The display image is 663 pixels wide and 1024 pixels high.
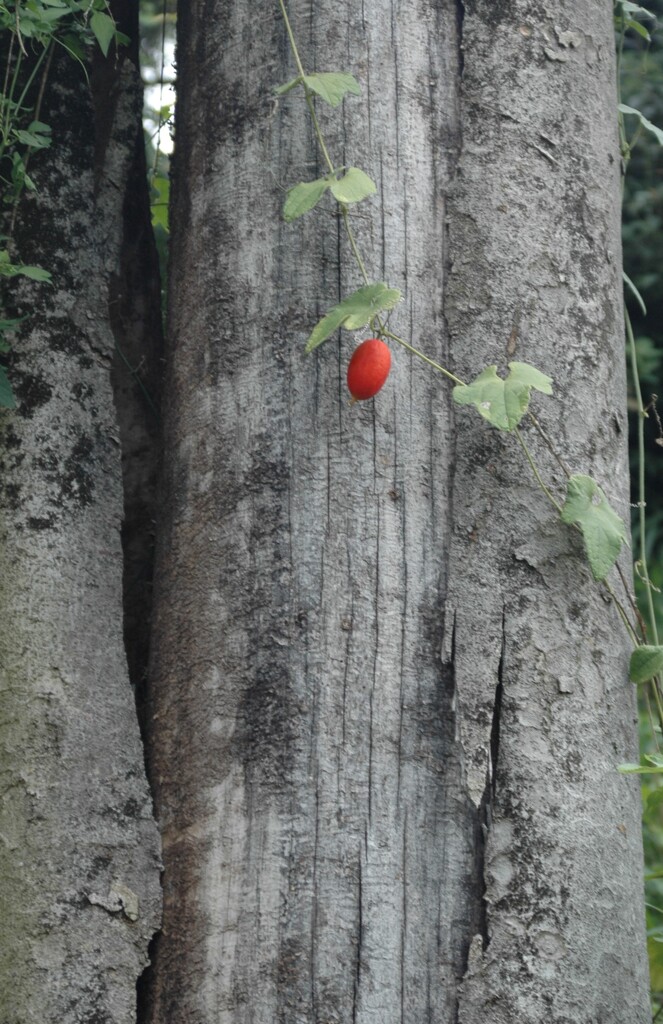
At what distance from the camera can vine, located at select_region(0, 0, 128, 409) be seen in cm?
150

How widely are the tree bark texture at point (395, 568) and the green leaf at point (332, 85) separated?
83 millimetres

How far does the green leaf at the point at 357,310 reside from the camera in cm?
127

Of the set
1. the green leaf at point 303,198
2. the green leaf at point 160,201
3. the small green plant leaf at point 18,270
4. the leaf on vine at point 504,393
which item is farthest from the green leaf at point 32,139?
the leaf on vine at point 504,393

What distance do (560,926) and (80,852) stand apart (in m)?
0.53

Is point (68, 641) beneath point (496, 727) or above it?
above

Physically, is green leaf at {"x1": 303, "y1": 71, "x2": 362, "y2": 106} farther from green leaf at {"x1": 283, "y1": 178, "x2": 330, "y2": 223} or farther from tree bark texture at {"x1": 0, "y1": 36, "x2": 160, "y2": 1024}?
tree bark texture at {"x1": 0, "y1": 36, "x2": 160, "y2": 1024}

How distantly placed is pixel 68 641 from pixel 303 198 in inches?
23.0

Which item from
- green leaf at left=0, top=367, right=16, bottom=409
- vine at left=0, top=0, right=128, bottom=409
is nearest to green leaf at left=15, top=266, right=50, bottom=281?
vine at left=0, top=0, right=128, bottom=409

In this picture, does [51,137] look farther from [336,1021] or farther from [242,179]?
[336,1021]

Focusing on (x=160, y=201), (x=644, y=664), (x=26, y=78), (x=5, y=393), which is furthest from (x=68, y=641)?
(x=160, y=201)

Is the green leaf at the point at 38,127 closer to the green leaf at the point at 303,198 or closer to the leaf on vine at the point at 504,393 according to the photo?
the green leaf at the point at 303,198

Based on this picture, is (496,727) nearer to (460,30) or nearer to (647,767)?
(647,767)

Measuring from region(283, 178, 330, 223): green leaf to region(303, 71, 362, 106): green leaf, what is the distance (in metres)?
0.10

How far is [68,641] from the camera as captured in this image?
1.42 metres
